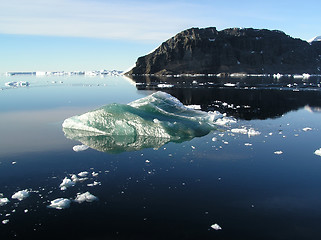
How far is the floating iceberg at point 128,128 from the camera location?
11.9 metres

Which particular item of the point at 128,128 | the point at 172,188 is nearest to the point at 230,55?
the point at 128,128

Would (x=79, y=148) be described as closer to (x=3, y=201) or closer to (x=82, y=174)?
(x=82, y=174)

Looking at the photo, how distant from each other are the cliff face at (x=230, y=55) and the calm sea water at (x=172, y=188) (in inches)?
4143

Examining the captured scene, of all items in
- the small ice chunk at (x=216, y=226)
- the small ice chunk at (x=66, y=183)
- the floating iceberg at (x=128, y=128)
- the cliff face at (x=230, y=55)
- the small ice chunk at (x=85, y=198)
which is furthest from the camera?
the cliff face at (x=230, y=55)

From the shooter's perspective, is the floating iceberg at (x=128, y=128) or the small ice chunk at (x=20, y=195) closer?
the small ice chunk at (x=20, y=195)

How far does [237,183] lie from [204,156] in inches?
91.3

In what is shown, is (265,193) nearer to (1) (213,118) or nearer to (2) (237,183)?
(2) (237,183)

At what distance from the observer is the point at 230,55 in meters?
125

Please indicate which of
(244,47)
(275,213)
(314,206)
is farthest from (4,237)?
(244,47)

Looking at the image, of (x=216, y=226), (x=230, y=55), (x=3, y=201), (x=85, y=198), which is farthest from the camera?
(x=230, y=55)

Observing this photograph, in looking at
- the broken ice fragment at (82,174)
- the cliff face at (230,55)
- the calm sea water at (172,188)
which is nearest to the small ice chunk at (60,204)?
the calm sea water at (172,188)

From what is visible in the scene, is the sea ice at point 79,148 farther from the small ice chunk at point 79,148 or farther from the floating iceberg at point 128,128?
the floating iceberg at point 128,128

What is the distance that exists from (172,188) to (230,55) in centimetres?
12339

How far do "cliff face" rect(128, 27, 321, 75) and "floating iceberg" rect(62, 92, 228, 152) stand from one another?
10213cm
